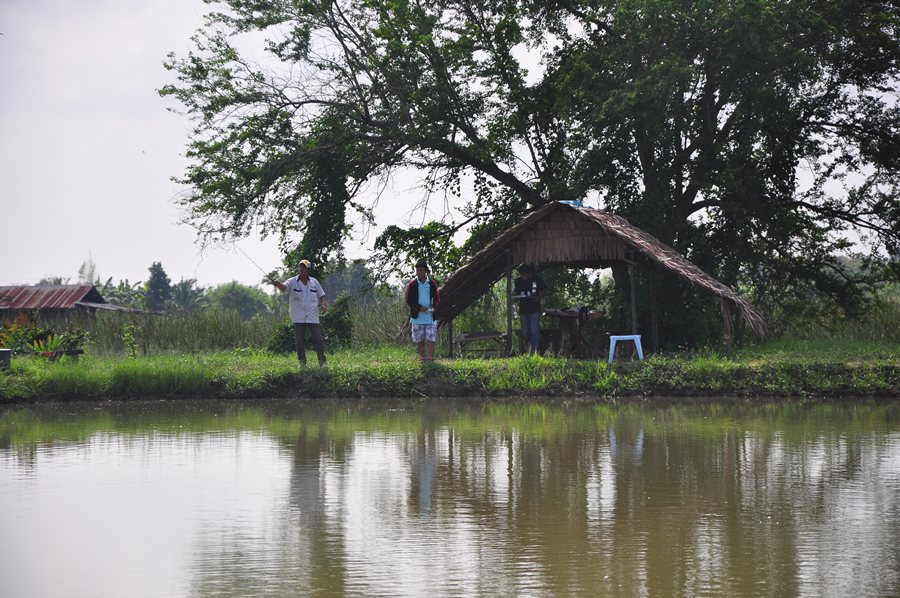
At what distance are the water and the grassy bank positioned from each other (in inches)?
106

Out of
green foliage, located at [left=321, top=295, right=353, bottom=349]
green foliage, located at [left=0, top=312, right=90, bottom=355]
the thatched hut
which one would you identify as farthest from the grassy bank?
green foliage, located at [left=321, top=295, right=353, bottom=349]

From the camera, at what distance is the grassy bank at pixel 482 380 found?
47.8 ft

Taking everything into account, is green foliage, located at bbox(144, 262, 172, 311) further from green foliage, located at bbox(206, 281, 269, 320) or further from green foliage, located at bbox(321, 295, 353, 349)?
green foliage, located at bbox(321, 295, 353, 349)

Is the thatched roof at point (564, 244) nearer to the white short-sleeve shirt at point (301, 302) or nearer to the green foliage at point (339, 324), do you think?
the white short-sleeve shirt at point (301, 302)

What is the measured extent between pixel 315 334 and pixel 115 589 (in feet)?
36.2

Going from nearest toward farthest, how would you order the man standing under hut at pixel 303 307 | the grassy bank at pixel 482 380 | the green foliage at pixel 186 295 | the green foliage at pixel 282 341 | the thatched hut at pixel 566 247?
the grassy bank at pixel 482 380, the man standing under hut at pixel 303 307, the thatched hut at pixel 566 247, the green foliage at pixel 282 341, the green foliage at pixel 186 295

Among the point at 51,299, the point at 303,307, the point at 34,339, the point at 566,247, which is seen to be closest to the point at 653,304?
the point at 566,247

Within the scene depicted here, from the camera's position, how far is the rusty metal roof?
36406mm

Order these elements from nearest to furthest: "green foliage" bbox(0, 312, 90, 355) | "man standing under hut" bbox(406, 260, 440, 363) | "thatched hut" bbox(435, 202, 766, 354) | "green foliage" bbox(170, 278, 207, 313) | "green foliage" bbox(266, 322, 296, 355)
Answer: "man standing under hut" bbox(406, 260, 440, 363) < "thatched hut" bbox(435, 202, 766, 354) < "green foliage" bbox(0, 312, 90, 355) < "green foliage" bbox(266, 322, 296, 355) < "green foliage" bbox(170, 278, 207, 313)

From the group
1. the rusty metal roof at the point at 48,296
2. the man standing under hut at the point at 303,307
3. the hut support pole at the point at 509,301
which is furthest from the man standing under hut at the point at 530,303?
the rusty metal roof at the point at 48,296

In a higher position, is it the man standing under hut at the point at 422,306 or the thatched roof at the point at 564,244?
the thatched roof at the point at 564,244

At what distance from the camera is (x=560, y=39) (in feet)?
70.4

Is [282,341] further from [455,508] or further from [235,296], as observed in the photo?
[235,296]

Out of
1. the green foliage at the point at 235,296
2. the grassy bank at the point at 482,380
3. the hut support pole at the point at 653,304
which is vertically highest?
the green foliage at the point at 235,296
